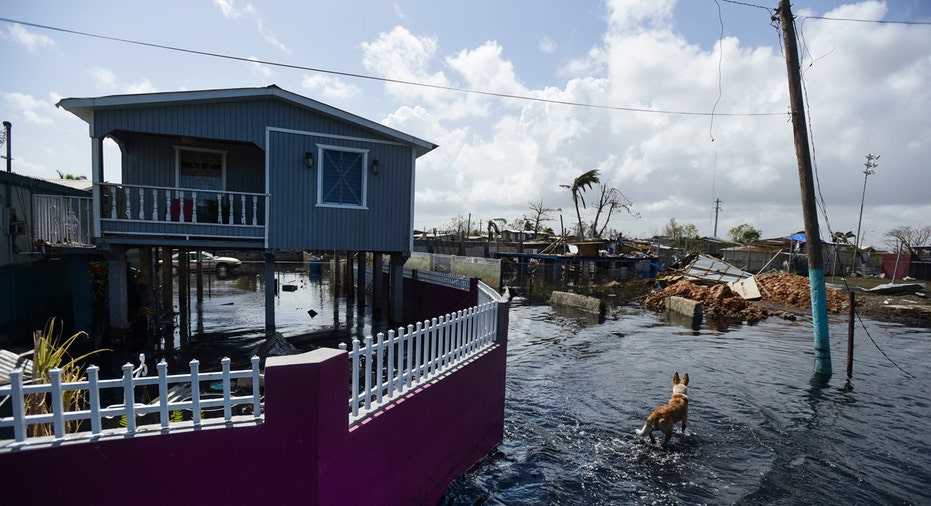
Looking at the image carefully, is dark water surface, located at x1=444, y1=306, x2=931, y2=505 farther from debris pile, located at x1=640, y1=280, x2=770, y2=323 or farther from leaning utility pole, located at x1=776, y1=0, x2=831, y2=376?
debris pile, located at x1=640, y1=280, x2=770, y2=323

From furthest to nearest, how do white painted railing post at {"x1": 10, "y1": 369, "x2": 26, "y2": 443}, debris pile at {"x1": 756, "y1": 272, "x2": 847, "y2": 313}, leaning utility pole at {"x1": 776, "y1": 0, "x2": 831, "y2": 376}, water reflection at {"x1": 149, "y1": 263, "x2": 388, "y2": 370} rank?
debris pile at {"x1": 756, "y1": 272, "x2": 847, "y2": 313} < water reflection at {"x1": 149, "y1": 263, "x2": 388, "y2": 370} < leaning utility pole at {"x1": 776, "y1": 0, "x2": 831, "y2": 376} < white painted railing post at {"x1": 10, "y1": 369, "x2": 26, "y2": 443}

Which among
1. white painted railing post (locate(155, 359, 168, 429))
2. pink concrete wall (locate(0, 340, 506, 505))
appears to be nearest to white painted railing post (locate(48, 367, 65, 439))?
pink concrete wall (locate(0, 340, 506, 505))

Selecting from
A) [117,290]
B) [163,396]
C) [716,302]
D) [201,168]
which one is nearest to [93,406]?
[163,396]

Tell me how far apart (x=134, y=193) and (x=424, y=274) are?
26.6 ft

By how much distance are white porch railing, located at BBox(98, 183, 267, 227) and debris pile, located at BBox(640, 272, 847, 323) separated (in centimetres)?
1680

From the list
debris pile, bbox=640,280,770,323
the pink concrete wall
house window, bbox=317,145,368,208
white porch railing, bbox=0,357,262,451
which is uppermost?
house window, bbox=317,145,368,208

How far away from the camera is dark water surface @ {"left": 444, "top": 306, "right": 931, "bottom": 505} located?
18.1 feet

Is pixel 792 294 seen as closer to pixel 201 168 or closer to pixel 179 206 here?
pixel 201 168

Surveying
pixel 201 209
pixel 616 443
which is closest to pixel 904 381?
pixel 616 443

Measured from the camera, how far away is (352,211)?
11805 millimetres

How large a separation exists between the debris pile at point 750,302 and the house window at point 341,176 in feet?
47.7

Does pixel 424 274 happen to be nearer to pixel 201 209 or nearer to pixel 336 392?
pixel 201 209

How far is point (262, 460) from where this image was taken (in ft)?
10.6

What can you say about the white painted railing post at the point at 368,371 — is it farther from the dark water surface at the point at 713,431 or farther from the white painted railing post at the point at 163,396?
the dark water surface at the point at 713,431
